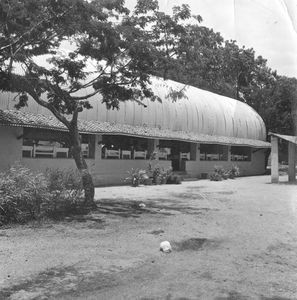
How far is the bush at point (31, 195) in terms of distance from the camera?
9.80 meters

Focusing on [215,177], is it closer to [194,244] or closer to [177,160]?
[177,160]

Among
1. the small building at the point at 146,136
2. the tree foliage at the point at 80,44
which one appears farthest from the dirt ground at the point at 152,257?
the small building at the point at 146,136

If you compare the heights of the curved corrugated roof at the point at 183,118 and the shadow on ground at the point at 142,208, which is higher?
the curved corrugated roof at the point at 183,118

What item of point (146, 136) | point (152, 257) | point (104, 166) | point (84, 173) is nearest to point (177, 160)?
point (146, 136)

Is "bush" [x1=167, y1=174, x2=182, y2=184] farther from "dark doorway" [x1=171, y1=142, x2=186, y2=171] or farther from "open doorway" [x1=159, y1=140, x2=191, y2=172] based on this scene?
"dark doorway" [x1=171, y1=142, x2=186, y2=171]

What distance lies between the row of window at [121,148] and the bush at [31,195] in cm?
509

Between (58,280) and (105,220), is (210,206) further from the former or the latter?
(58,280)

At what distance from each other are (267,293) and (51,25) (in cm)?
832

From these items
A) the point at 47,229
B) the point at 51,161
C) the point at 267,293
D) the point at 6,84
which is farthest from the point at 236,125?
the point at 267,293

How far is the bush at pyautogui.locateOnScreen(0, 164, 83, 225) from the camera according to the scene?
9805 mm

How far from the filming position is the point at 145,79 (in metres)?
13.7

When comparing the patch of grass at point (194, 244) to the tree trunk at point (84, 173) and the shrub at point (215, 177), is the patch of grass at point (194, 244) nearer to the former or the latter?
the tree trunk at point (84, 173)

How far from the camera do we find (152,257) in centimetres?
759

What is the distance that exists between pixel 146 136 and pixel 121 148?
175 centimetres
